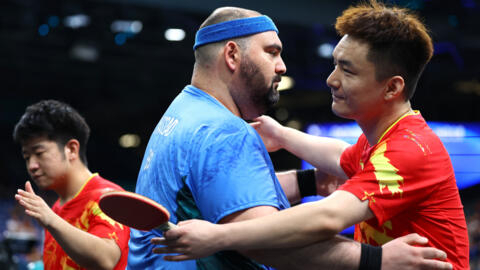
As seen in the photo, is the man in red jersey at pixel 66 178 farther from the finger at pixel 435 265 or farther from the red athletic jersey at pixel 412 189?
the finger at pixel 435 265

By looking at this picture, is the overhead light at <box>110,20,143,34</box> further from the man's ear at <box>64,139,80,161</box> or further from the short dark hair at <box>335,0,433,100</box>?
the short dark hair at <box>335,0,433,100</box>

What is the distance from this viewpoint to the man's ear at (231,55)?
2.09m

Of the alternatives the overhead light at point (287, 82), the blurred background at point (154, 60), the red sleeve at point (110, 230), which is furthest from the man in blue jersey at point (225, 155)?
the overhead light at point (287, 82)

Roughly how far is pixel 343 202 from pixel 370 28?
70 cm

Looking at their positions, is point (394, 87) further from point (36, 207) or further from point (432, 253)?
point (36, 207)

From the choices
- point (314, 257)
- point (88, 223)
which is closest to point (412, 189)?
point (314, 257)

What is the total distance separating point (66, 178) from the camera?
3.41 meters

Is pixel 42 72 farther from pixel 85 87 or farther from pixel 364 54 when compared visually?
pixel 364 54

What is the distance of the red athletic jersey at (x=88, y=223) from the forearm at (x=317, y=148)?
1.02 meters

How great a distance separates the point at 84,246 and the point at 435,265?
1691 millimetres

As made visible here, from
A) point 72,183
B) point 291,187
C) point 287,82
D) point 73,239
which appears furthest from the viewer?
point 287,82

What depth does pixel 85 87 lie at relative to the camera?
18047 mm

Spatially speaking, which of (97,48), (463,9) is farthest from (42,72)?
(463,9)

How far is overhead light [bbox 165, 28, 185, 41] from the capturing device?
1118cm
